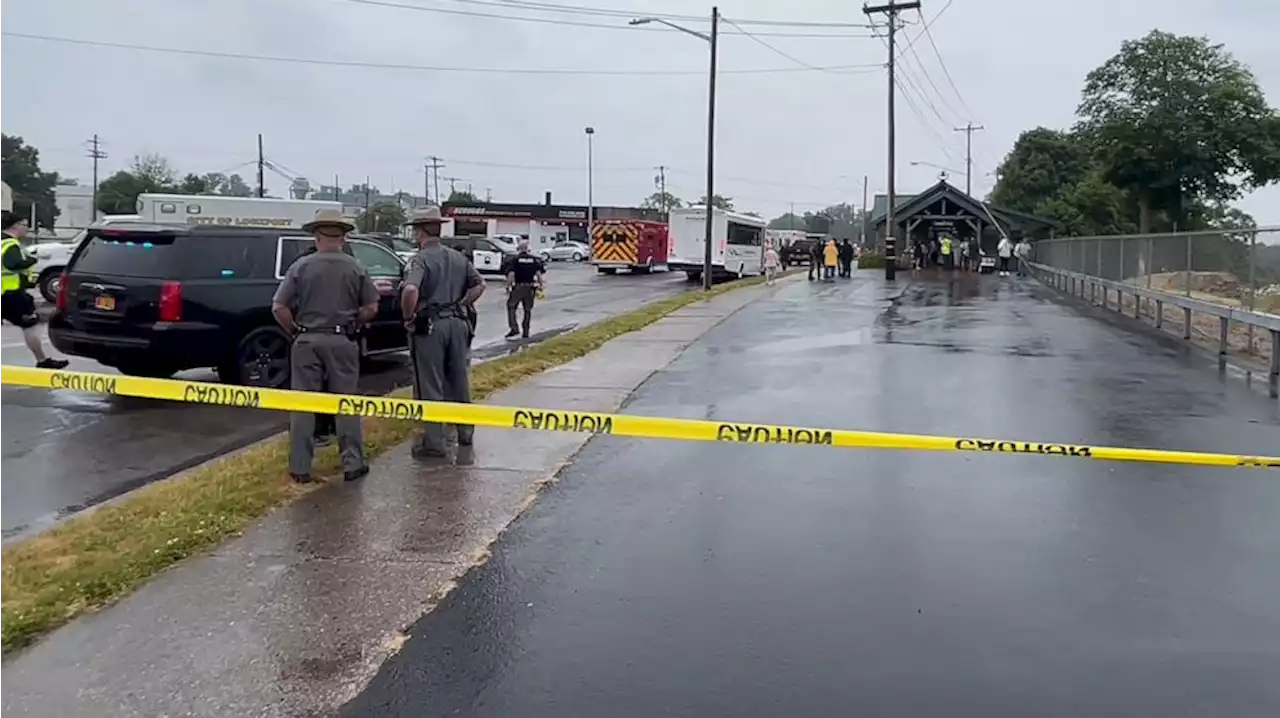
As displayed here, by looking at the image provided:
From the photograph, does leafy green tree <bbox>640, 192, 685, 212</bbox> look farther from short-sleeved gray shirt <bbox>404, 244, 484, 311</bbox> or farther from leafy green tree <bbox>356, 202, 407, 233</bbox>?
short-sleeved gray shirt <bbox>404, 244, 484, 311</bbox>

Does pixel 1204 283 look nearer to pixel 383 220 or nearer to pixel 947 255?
pixel 947 255

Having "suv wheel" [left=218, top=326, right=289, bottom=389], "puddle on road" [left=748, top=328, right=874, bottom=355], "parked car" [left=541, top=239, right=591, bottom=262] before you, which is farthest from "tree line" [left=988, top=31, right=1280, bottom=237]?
"suv wheel" [left=218, top=326, right=289, bottom=389]

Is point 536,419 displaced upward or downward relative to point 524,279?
downward

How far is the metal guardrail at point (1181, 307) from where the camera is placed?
13797 mm

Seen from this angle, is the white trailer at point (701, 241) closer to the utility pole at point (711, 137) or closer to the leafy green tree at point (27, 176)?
the utility pole at point (711, 137)

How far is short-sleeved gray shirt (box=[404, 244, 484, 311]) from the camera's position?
8.30 m

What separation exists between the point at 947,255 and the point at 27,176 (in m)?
69.6

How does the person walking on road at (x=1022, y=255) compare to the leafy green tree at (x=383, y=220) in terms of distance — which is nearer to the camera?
the person walking on road at (x=1022, y=255)

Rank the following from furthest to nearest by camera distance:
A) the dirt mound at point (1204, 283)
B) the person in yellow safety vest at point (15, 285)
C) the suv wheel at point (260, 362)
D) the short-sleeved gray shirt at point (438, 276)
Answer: the dirt mound at point (1204, 283)
the person in yellow safety vest at point (15, 285)
the suv wheel at point (260, 362)
the short-sleeved gray shirt at point (438, 276)

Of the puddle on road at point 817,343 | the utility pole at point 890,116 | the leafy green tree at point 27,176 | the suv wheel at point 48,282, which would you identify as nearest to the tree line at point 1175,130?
the utility pole at point 890,116

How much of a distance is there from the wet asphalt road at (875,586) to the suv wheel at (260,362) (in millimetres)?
3762

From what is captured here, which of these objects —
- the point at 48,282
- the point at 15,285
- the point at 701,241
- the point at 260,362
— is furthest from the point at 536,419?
the point at 701,241

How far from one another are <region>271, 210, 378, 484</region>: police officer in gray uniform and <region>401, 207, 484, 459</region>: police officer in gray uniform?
0.70 metres

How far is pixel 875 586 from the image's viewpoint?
219 inches
